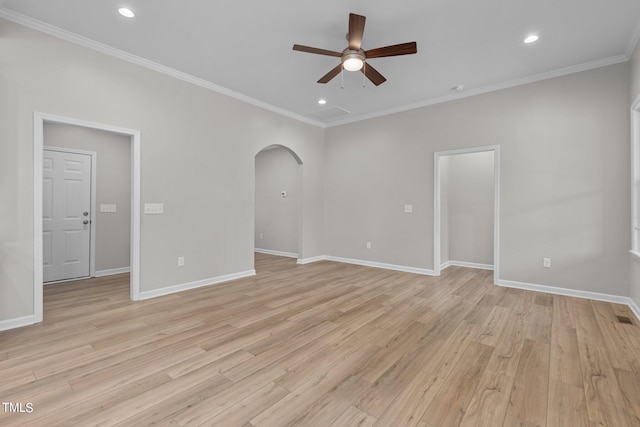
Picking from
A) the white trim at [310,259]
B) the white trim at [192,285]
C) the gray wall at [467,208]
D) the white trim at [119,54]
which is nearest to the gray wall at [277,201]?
the white trim at [310,259]

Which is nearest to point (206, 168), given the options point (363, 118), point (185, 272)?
point (185, 272)

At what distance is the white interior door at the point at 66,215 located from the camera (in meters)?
4.45

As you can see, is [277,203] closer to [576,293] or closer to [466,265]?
[466,265]

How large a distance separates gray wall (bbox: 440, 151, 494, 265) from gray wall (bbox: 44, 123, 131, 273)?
591 cm

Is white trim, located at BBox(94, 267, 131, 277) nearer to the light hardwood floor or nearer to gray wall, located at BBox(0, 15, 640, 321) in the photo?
the light hardwood floor

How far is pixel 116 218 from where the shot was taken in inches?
204

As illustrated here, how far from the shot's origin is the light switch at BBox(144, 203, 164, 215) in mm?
3747

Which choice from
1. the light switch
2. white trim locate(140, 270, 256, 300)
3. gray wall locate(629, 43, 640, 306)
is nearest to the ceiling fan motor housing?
the light switch

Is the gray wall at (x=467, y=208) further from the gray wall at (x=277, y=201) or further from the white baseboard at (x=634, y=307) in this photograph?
the gray wall at (x=277, y=201)

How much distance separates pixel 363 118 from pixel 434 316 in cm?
417

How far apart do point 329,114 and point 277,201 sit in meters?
2.67

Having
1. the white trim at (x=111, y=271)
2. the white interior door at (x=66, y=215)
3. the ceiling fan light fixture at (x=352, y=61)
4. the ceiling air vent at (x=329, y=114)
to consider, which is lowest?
the white trim at (x=111, y=271)

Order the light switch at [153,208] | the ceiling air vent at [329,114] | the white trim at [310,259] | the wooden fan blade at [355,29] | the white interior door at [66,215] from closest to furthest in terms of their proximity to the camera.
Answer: the wooden fan blade at [355,29]
the light switch at [153,208]
the white interior door at [66,215]
the ceiling air vent at [329,114]
the white trim at [310,259]

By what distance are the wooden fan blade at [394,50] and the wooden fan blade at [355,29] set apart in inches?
6.6
